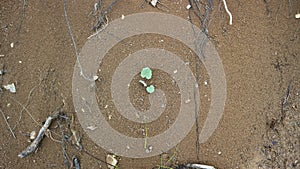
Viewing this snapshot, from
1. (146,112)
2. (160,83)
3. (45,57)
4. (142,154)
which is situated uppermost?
(45,57)

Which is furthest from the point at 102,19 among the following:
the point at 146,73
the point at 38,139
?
the point at 38,139

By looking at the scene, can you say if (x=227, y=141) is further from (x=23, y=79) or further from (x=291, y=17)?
(x=23, y=79)

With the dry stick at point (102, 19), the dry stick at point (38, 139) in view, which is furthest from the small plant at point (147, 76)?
the dry stick at point (38, 139)

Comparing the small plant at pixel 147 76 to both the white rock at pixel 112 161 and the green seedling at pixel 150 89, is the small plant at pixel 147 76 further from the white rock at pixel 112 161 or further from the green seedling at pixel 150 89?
the white rock at pixel 112 161

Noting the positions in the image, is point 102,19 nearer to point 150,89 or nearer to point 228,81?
point 150,89

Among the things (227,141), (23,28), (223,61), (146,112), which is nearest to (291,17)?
(223,61)
